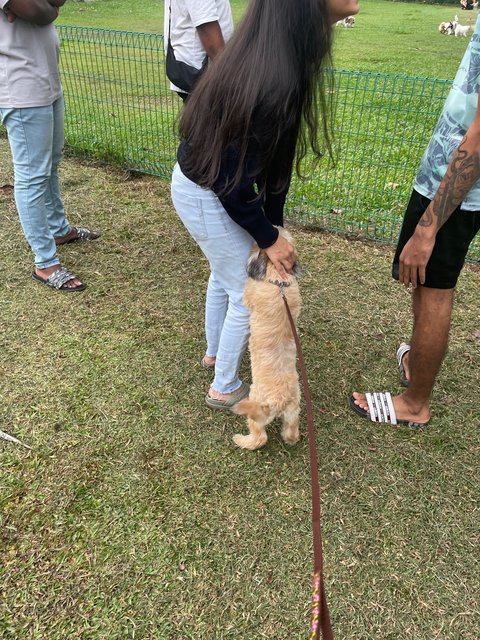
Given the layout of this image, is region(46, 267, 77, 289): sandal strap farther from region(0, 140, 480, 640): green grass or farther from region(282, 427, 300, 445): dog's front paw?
region(282, 427, 300, 445): dog's front paw

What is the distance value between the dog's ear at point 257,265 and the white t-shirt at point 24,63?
1.90m

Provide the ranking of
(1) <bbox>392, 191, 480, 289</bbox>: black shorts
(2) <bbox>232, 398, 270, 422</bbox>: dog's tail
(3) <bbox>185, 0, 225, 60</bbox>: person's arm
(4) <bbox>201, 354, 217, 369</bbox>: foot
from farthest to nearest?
1. (3) <bbox>185, 0, 225, 60</bbox>: person's arm
2. (4) <bbox>201, 354, 217, 369</bbox>: foot
3. (2) <bbox>232, 398, 270, 422</bbox>: dog's tail
4. (1) <bbox>392, 191, 480, 289</bbox>: black shorts

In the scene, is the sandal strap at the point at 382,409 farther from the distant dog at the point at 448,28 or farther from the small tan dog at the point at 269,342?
the distant dog at the point at 448,28

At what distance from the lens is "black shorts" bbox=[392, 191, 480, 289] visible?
2.03 meters

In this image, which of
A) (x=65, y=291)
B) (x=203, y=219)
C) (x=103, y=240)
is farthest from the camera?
(x=103, y=240)

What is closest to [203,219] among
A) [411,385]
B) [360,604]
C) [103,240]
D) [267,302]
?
[267,302]

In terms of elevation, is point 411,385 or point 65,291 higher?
point 411,385

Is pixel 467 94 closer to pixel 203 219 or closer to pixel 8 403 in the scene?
pixel 203 219

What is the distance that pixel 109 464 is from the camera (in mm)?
2322

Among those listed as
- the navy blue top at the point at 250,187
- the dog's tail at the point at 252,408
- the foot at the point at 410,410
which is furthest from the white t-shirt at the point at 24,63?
the foot at the point at 410,410

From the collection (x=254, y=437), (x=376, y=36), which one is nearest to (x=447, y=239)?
(x=254, y=437)

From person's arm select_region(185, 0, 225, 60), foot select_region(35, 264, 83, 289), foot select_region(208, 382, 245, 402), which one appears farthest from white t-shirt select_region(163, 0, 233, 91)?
foot select_region(208, 382, 245, 402)

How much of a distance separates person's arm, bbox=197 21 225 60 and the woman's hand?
66.7 inches

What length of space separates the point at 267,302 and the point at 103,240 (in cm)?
247
